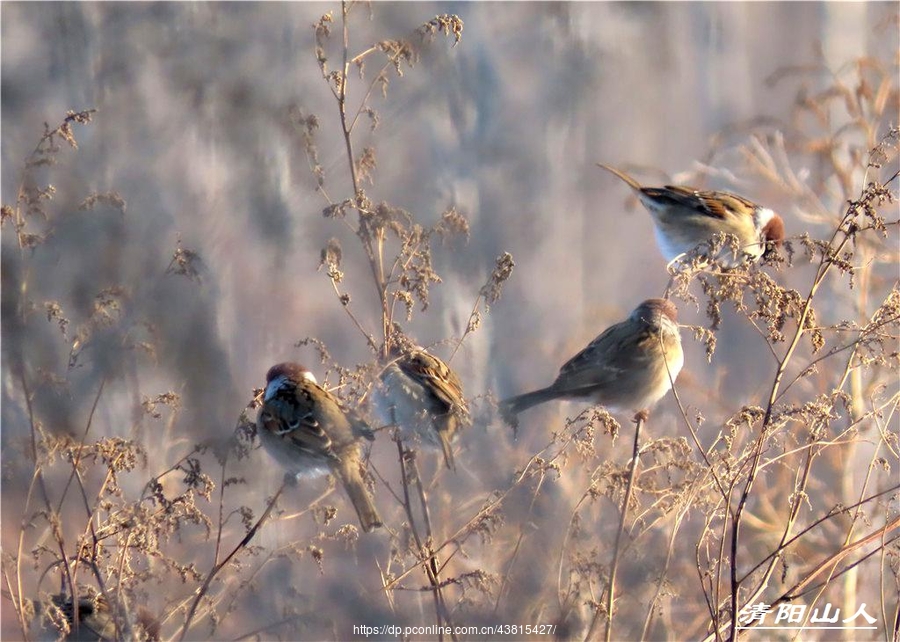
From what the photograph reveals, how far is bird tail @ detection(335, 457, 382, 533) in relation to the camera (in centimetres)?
268

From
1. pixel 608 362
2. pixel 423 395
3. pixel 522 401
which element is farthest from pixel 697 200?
pixel 423 395

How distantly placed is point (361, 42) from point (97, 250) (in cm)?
199

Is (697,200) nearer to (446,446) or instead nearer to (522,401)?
(522,401)

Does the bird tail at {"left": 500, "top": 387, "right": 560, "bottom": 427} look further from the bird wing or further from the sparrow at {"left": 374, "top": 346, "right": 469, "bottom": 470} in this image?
the bird wing

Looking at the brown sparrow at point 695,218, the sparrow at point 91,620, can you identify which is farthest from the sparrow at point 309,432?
the brown sparrow at point 695,218


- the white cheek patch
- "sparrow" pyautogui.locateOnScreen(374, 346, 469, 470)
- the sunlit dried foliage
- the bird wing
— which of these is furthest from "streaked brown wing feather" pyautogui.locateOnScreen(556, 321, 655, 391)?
the white cheek patch

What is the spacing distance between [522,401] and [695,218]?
1233 millimetres

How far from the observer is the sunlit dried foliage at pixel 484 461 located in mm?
2037

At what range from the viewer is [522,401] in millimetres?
2902

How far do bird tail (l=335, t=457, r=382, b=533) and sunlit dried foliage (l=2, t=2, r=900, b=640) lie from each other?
4.4 inches

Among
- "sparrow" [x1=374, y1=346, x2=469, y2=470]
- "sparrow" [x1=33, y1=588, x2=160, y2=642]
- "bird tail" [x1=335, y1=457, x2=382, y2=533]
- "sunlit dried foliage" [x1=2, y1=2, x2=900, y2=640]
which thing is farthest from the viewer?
"sparrow" [x1=374, y1=346, x2=469, y2=470]

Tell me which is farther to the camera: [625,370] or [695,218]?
[695,218]

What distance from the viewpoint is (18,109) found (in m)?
5.40

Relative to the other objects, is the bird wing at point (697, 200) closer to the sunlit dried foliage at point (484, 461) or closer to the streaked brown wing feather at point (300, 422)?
the sunlit dried foliage at point (484, 461)
